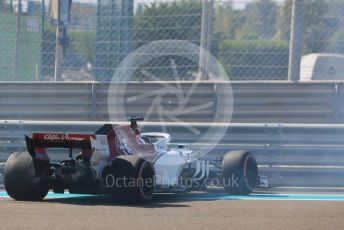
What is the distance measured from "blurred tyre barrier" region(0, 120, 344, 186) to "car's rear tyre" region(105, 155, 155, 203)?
113 inches

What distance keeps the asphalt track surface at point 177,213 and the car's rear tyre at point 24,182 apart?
0.44 ft

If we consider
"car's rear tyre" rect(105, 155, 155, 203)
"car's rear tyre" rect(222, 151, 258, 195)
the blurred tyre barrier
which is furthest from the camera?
the blurred tyre barrier

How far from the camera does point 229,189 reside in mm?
13836

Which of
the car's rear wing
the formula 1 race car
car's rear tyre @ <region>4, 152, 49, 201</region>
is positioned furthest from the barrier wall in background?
the car's rear wing

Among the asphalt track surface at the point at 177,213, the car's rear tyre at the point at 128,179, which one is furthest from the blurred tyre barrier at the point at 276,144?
the car's rear tyre at the point at 128,179

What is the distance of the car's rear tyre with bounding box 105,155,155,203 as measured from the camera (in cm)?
1185

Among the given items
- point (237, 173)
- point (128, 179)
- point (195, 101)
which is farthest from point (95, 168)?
point (195, 101)

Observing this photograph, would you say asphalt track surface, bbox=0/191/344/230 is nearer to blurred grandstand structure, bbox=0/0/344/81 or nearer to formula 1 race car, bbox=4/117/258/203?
formula 1 race car, bbox=4/117/258/203

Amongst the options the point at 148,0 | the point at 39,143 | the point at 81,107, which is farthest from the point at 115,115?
the point at 39,143

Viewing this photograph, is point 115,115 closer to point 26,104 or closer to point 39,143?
point 26,104

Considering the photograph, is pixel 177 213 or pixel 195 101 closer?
pixel 177 213

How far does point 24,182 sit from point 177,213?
7.25ft

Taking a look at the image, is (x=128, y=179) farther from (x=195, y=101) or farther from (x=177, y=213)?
(x=195, y=101)

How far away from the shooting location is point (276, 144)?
1509cm
